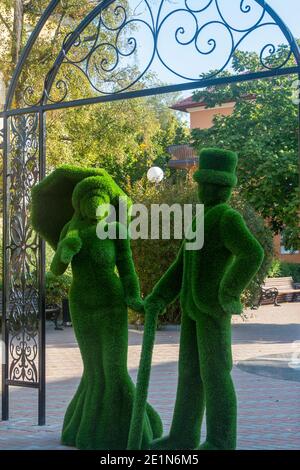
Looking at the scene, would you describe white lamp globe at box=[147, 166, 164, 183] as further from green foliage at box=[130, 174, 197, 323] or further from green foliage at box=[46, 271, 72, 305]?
green foliage at box=[46, 271, 72, 305]

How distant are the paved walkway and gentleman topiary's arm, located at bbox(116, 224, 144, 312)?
1302mm

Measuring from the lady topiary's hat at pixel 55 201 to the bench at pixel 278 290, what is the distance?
53.5 feet

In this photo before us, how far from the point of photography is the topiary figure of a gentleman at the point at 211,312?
5438 mm

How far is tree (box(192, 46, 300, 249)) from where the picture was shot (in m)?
16.5

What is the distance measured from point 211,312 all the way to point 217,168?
1018 mm

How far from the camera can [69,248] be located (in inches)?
240

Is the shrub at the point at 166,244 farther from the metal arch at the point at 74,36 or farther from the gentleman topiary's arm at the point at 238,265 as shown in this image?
the gentleman topiary's arm at the point at 238,265

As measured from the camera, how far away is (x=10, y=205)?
7762 millimetres

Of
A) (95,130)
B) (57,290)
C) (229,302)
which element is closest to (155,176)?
(57,290)

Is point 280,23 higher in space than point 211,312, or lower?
higher

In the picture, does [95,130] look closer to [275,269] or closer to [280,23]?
[275,269]

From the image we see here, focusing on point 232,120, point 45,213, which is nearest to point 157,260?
point 232,120

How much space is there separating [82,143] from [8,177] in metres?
13.7
